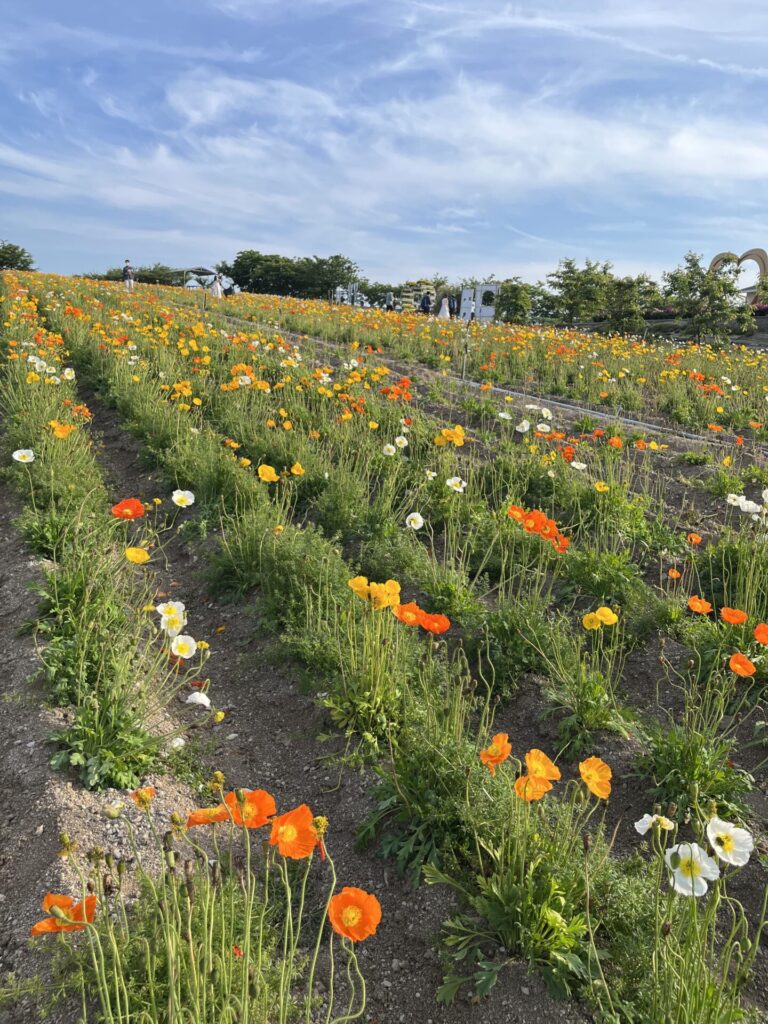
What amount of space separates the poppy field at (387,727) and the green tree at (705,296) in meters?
13.7

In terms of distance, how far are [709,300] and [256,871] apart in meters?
19.9

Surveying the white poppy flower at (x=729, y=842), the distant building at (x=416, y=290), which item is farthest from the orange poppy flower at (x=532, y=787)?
the distant building at (x=416, y=290)

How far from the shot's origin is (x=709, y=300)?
1847 centimetres

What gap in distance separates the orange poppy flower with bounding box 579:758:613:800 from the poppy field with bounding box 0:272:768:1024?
0.01 m

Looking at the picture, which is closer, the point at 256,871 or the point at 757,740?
the point at 256,871

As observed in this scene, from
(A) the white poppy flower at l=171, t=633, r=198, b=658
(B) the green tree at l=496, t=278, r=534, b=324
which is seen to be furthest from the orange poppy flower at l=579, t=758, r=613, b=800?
(B) the green tree at l=496, t=278, r=534, b=324

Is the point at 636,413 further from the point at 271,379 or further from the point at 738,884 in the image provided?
the point at 738,884

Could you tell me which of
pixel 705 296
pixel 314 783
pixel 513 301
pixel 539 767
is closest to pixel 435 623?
pixel 539 767

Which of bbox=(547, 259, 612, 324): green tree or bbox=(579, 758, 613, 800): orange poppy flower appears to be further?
bbox=(547, 259, 612, 324): green tree

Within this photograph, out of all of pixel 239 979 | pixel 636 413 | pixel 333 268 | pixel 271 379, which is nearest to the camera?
pixel 239 979

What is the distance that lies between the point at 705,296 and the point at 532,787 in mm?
19809

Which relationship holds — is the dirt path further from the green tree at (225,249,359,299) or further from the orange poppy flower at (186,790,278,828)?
the green tree at (225,249,359,299)

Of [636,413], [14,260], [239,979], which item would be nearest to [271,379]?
[636,413]

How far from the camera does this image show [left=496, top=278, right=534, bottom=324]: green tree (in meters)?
29.2
